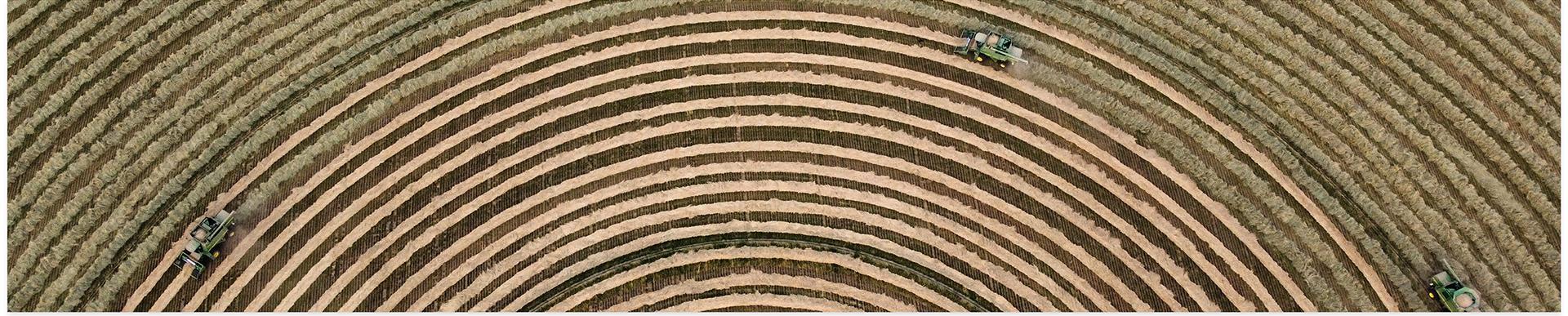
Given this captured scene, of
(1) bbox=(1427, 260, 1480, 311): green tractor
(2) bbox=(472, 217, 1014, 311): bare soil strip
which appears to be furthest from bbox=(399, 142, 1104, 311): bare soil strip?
(1) bbox=(1427, 260, 1480, 311): green tractor

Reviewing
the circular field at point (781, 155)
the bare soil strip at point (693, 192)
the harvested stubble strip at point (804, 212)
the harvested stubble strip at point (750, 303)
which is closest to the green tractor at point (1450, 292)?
the circular field at point (781, 155)

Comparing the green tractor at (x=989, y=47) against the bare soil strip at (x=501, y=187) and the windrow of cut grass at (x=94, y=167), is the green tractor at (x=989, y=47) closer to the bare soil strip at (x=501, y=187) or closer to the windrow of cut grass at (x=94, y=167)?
the bare soil strip at (x=501, y=187)

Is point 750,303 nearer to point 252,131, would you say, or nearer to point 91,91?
point 252,131

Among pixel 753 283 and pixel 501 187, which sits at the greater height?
pixel 501 187

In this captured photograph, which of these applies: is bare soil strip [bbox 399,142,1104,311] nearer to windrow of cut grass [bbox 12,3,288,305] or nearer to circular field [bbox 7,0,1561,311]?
circular field [bbox 7,0,1561,311]

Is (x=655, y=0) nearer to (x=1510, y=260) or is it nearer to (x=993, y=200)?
(x=993, y=200)

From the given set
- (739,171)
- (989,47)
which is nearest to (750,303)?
(739,171)
